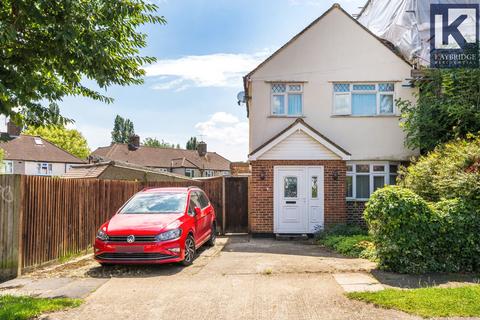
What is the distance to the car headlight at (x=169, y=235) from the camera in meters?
7.97

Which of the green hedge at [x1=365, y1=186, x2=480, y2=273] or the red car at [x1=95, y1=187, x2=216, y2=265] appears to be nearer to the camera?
the green hedge at [x1=365, y1=186, x2=480, y2=273]

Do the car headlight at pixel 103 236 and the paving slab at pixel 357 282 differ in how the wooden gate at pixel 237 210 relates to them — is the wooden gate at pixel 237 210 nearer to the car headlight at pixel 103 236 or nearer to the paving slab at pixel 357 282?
the car headlight at pixel 103 236

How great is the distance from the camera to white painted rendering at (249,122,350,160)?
42.6 feet

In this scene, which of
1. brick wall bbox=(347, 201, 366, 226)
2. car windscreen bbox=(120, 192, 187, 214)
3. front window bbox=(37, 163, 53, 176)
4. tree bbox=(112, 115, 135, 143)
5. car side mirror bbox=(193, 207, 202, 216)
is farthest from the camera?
tree bbox=(112, 115, 135, 143)

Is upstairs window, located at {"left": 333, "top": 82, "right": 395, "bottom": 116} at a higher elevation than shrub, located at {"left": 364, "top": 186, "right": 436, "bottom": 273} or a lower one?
higher

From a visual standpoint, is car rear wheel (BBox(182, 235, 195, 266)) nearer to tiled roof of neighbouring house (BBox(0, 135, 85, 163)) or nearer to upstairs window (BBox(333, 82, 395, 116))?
upstairs window (BBox(333, 82, 395, 116))

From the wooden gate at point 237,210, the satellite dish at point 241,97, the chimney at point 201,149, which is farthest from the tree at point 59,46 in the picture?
the chimney at point 201,149

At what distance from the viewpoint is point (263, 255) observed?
32.2 feet

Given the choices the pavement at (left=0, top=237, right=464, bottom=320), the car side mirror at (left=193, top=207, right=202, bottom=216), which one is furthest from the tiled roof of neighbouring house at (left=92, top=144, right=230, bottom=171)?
the pavement at (left=0, top=237, right=464, bottom=320)

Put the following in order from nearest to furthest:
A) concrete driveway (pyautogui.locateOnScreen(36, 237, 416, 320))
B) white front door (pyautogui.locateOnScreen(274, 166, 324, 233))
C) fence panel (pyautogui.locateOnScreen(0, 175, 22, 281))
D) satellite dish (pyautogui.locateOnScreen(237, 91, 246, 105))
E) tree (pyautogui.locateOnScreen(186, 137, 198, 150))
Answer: concrete driveway (pyautogui.locateOnScreen(36, 237, 416, 320)) < fence panel (pyautogui.locateOnScreen(0, 175, 22, 281)) < white front door (pyautogui.locateOnScreen(274, 166, 324, 233)) < satellite dish (pyautogui.locateOnScreen(237, 91, 246, 105)) < tree (pyautogui.locateOnScreen(186, 137, 198, 150))

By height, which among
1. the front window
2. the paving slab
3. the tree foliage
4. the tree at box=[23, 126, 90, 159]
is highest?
the tree at box=[23, 126, 90, 159]

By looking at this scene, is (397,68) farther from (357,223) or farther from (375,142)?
(357,223)

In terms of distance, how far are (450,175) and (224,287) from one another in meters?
5.40

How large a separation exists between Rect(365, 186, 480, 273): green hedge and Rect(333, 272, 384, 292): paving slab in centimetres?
79
